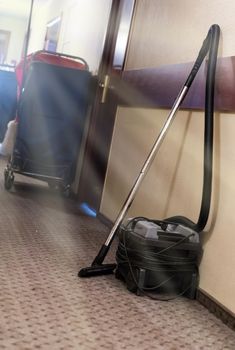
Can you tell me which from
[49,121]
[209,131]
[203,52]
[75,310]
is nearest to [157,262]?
[75,310]

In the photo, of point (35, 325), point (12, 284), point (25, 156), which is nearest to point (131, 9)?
point (25, 156)

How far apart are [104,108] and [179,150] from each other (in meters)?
1.09

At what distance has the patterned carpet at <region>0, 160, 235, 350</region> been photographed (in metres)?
1.05

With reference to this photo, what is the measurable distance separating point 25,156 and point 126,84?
877 mm

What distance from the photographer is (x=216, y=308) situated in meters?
1.36

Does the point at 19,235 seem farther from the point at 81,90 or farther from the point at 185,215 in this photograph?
the point at 81,90

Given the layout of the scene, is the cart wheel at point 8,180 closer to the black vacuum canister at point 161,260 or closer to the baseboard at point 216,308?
the black vacuum canister at point 161,260

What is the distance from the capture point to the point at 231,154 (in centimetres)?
139

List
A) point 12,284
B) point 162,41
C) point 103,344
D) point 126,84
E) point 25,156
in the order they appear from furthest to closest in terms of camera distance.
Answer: point 25,156 → point 126,84 → point 162,41 → point 12,284 → point 103,344

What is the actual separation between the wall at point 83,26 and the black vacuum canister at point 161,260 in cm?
185

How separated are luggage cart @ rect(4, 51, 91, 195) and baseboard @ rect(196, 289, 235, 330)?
5.19 feet

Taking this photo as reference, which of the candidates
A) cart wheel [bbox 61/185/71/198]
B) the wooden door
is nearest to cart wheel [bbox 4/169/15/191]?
cart wheel [bbox 61/185/71/198]

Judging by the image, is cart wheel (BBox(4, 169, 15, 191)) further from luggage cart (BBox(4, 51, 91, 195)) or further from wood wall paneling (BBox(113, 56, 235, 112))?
wood wall paneling (BBox(113, 56, 235, 112))

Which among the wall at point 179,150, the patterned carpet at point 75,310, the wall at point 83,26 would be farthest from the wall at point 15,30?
the patterned carpet at point 75,310
